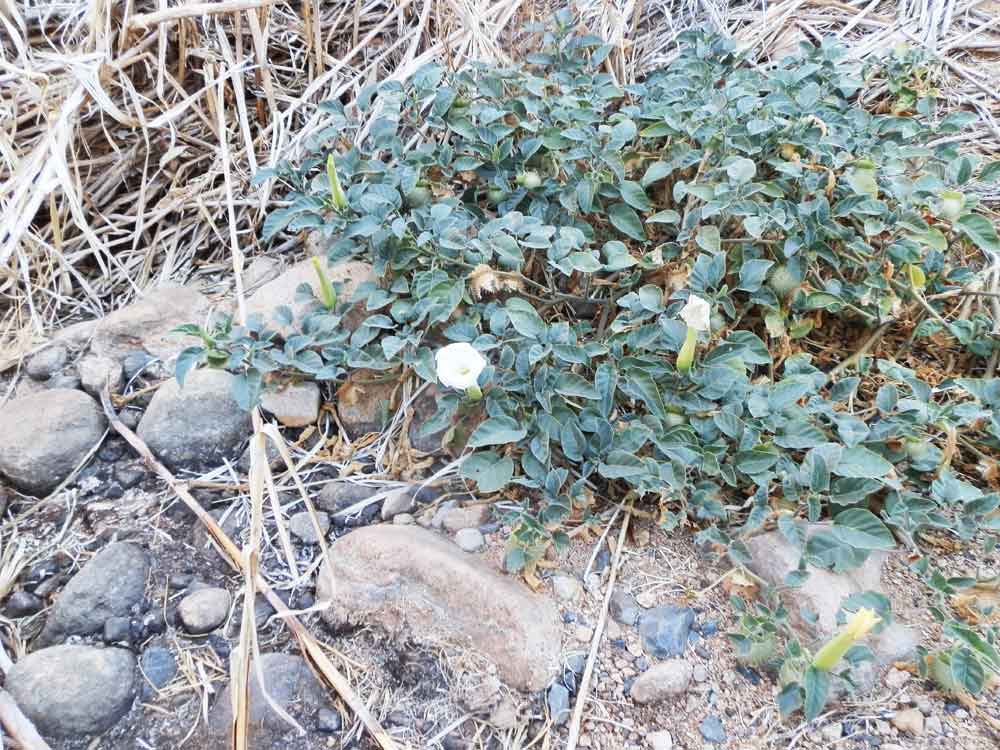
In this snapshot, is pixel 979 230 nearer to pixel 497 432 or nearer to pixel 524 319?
pixel 524 319

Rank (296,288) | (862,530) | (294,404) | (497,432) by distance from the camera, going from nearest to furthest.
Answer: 1. (862,530)
2. (497,432)
3. (294,404)
4. (296,288)

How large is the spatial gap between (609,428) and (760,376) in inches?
16.2

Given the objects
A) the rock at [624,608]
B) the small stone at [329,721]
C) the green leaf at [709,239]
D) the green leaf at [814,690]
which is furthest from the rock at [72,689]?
the green leaf at [709,239]

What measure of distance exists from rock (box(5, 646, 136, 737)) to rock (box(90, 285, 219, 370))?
64 centimetres

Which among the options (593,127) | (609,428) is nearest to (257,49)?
(593,127)

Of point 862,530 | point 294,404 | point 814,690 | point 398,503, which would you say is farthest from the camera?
point 294,404

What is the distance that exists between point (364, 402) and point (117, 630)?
568 mm

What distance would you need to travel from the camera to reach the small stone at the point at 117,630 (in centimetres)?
116

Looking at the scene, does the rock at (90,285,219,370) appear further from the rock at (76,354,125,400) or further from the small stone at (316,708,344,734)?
the small stone at (316,708,344,734)

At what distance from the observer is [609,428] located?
1230mm

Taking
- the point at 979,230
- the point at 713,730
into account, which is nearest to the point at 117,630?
the point at 713,730

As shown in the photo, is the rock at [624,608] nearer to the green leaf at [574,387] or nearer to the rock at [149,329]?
the green leaf at [574,387]

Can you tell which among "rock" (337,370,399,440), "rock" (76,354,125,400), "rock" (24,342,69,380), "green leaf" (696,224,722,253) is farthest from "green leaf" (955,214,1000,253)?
"rock" (24,342,69,380)

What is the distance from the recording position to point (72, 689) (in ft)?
3.49
